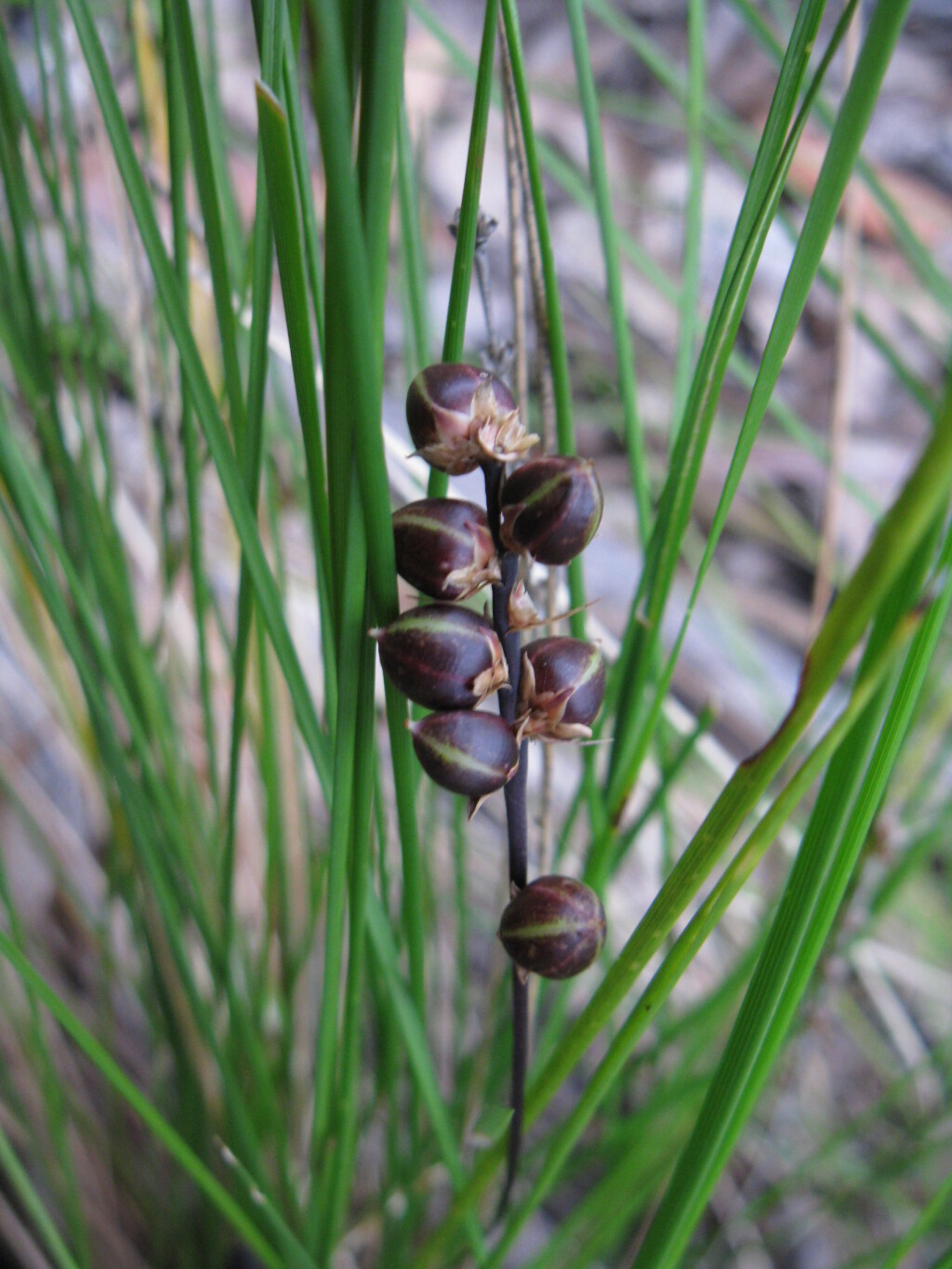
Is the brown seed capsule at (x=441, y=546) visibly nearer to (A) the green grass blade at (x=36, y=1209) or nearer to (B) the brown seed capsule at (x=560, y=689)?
(B) the brown seed capsule at (x=560, y=689)

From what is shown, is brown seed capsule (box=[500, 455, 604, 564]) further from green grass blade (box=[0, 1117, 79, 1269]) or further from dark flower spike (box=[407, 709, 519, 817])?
green grass blade (box=[0, 1117, 79, 1269])

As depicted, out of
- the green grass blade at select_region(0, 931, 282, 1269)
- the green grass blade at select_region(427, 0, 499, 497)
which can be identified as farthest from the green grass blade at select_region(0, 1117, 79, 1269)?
the green grass blade at select_region(427, 0, 499, 497)

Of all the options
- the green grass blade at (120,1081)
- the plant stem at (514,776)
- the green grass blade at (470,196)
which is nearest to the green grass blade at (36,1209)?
the green grass blade at (120,1081)

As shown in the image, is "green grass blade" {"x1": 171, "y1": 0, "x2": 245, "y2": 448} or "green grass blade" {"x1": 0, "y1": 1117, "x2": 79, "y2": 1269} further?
"green grass blade" {"x1": 0, "y1": 1117, "x2": 79, "y2": 1269}

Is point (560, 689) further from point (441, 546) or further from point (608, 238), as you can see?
point (608, 238)

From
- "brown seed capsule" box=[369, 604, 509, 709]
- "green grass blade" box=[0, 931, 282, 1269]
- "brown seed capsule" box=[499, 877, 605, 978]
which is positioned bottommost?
"green grass blade" box=[0, 931, 282, 1269]

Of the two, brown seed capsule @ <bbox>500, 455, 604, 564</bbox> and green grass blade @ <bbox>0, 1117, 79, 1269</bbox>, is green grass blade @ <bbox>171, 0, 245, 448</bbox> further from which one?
green grass blade @ <bbox>0, 1117, 79, 1269</bbox>

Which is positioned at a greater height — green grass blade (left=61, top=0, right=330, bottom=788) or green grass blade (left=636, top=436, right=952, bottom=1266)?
green grass blade (left=61, top=0, right=330, bottom=788)

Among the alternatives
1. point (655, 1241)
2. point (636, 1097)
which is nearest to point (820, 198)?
point (655, 1241)
